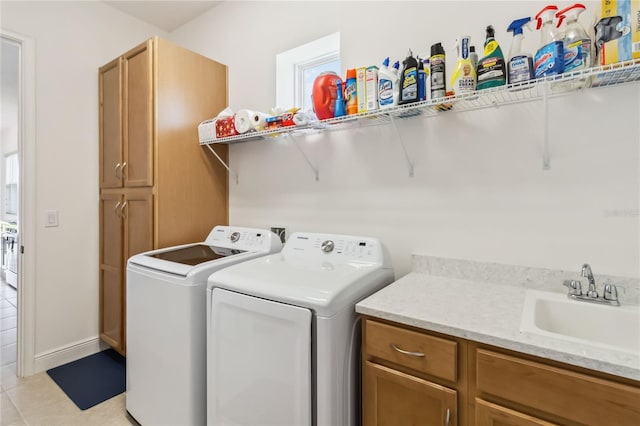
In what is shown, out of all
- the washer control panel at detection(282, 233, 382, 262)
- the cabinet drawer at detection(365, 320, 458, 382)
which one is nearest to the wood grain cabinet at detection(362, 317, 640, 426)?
the cabinet drawer at detection(365, 320, 458, 382)

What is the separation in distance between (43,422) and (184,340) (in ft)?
3.51

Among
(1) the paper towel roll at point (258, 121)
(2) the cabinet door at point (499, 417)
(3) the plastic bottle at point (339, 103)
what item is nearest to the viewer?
(2) the cabinet door at point (499, 417)

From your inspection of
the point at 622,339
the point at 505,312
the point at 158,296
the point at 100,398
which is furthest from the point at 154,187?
the point at 622,339

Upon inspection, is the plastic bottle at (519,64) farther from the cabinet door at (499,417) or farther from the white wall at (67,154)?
the white wall at (67,154)

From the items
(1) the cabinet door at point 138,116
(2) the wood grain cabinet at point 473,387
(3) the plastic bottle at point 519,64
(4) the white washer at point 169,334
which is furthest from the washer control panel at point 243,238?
(3) the plastic bottle at point 519,64

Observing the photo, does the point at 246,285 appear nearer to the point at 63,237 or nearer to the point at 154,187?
the point at 154,187

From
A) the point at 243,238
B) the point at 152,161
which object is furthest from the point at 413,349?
the point at 152,161

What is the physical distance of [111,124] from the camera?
2.36 metres

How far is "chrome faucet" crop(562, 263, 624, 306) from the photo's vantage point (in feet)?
3.74

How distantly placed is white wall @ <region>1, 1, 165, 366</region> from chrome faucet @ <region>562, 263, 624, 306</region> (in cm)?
293

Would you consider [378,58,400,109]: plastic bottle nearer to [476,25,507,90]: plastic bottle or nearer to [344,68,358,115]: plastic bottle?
[344,68,358,115]: plastic bottle

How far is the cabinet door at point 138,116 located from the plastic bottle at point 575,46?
2.08 meters

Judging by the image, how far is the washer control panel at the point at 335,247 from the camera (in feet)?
5.12

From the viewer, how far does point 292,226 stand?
83.4 inches
